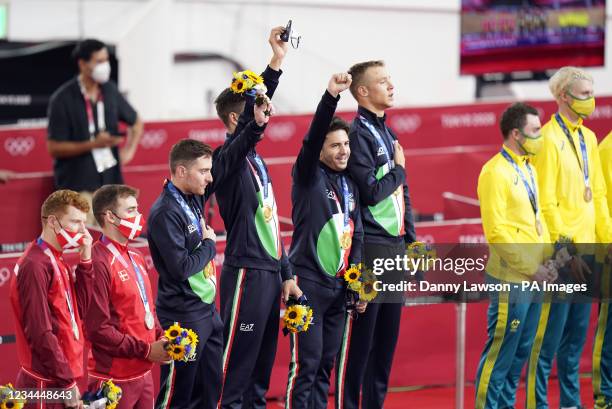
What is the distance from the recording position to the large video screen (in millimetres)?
13656

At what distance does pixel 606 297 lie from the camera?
309 inches

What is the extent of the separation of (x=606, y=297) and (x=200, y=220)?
283cm

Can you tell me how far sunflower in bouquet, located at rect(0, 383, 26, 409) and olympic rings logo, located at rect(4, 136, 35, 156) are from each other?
6307 mm

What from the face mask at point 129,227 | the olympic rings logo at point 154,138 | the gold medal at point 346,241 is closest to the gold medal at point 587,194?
the gold medal at point 346,241

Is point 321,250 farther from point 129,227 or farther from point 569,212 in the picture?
point 569,212

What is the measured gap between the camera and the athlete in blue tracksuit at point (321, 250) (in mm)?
6820

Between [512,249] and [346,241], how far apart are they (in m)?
1.02

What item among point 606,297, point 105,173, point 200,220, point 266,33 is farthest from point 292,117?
point 200,220

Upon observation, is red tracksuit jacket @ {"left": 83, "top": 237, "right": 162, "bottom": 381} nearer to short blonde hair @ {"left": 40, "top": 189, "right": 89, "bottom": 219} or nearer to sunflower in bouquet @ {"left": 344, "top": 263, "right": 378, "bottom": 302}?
short blonde hair @ {"left": 40, "top": 189, "right": 89, "bottom": 219}

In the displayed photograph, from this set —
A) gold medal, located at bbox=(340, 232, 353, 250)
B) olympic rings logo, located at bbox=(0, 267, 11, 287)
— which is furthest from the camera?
olympic rings logo, located at bbox=(0, 267, 11, 287)

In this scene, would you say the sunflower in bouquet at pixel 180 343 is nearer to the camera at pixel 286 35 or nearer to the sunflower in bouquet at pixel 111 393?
the sunflower in bouquet at pixel 111 393

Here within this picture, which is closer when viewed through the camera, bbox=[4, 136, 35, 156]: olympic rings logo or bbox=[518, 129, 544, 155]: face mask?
bbox=[518, 129, 544, 155]: face mask

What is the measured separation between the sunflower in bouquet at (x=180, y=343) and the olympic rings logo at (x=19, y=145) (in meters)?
6.22

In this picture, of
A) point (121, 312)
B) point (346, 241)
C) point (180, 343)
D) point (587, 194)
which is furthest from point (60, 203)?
point (587, 194)
